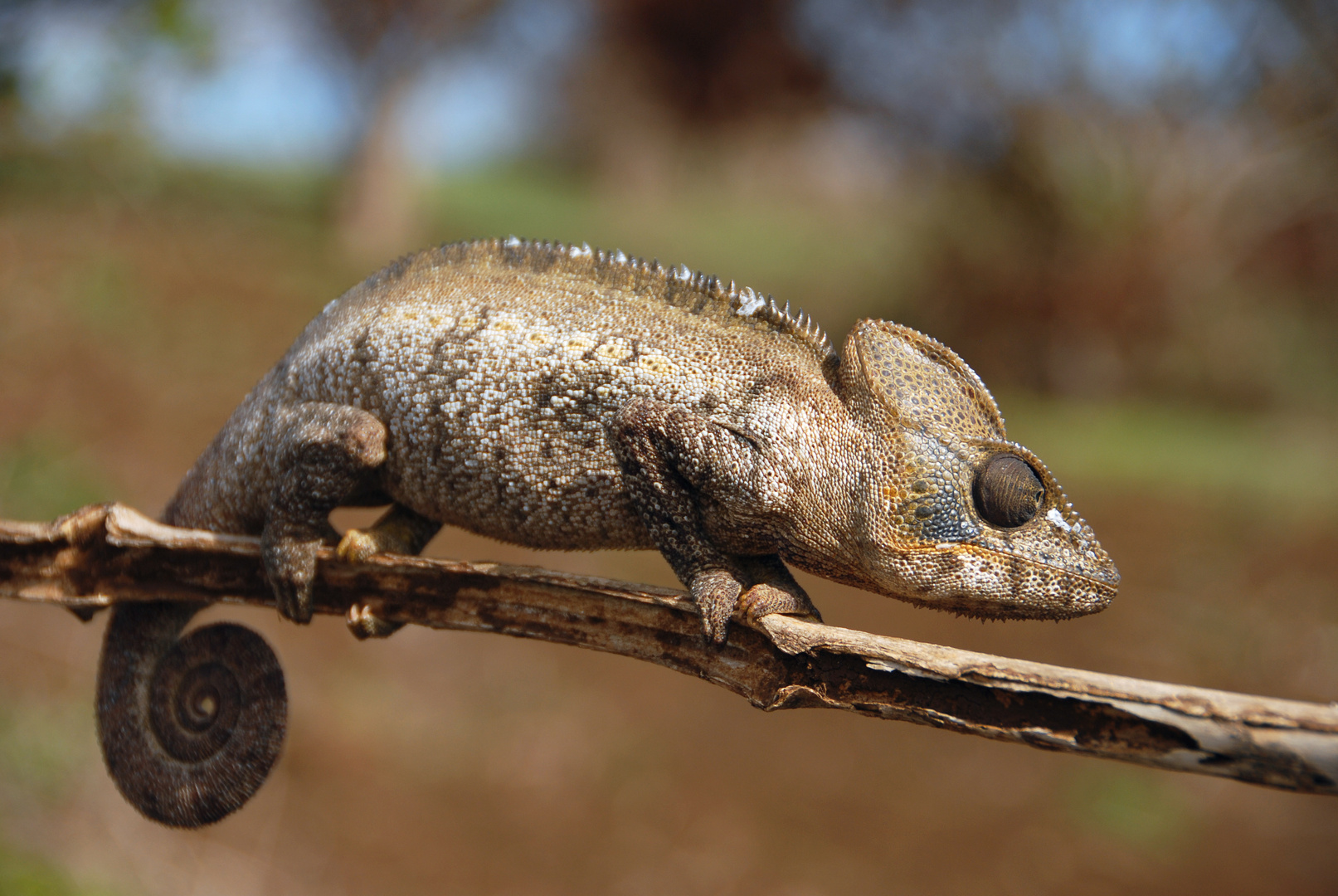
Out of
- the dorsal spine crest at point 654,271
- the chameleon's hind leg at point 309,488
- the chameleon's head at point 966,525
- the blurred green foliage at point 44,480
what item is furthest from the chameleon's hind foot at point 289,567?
the blurred green foliage at point 44,480

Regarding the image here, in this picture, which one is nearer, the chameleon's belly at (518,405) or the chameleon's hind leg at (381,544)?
the chameleon's belly at (518,405)

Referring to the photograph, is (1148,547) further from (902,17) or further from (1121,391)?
(902,17)

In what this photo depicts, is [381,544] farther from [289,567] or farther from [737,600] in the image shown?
[737,600]

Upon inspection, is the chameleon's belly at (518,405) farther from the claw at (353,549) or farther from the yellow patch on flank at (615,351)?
the claw at (353,549)

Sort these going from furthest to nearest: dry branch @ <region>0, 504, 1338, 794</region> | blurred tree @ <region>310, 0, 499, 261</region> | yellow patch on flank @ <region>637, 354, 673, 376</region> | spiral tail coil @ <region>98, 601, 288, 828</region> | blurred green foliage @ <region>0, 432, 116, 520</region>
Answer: blurred tree @ <region>310, 0, 499, 261</region>
blurred green foliage @ <region>0, 432, 116, 520</region>
spiral tail coil @ <region>98, 601, 288, 828</region>
yellow patch on flank @ <region>637, 354, 673, 376</region>
dry branch @ <region>0, 504, 1338, 794</region>

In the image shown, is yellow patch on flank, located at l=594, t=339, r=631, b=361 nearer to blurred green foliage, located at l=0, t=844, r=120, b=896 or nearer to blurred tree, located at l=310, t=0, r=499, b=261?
blurred green foliage, located at l=0, t=844, r=120, b=896

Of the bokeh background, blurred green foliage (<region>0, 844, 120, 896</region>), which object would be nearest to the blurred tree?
the bokeh background

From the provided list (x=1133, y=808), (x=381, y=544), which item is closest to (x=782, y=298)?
(x=1133, y=808)
